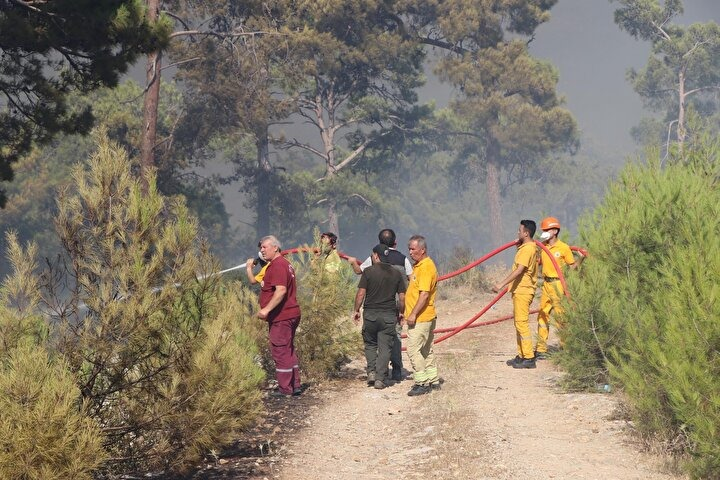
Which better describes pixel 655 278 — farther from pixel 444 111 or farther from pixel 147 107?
pixel 444 111

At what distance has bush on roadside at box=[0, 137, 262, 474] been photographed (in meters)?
6.70

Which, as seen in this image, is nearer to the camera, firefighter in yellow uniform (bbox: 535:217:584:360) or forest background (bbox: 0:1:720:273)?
firefighter in yellow uniform (bbox: 535:217:584:360)

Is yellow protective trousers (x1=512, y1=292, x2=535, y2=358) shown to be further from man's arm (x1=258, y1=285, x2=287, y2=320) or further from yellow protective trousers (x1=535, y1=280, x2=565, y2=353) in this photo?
man's arm (x1=258, y1=285, x2=287, y2=320)

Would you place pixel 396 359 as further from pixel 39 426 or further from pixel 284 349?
pixel 39 426

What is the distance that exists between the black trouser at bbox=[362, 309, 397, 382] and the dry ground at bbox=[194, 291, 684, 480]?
0.29 meters

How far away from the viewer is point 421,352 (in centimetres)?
1087

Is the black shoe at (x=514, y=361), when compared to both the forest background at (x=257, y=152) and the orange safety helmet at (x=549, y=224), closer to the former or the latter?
the orange safety helmet at (x=549, y=224)

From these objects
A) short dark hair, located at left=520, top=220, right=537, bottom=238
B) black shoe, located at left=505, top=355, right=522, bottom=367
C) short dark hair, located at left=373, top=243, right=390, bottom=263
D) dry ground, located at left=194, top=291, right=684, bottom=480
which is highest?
short dark hair, located at left=520, top=220, right=537, bottom=238

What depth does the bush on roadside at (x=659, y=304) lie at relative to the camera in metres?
7.01

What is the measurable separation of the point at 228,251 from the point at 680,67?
3158 cm

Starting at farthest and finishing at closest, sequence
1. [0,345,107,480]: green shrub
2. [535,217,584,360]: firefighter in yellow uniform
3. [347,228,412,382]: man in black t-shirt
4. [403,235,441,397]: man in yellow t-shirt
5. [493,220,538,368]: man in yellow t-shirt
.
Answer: [535,217,584,360]: firefighter in yellow uniform
[493,220,538,368]: man in yellow t-shirt
[347,228,412,382]: man in black t-shirt
[403,235,441,397]: man in yellow t-shirt
[0,345,107,480]: green shrub

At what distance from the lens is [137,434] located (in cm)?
707

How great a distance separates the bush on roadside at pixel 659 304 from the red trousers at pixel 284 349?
3071 mm

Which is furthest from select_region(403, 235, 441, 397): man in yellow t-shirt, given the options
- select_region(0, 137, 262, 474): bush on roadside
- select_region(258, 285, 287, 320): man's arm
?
select_region(0, 137, 262, 474): bush on roadside
